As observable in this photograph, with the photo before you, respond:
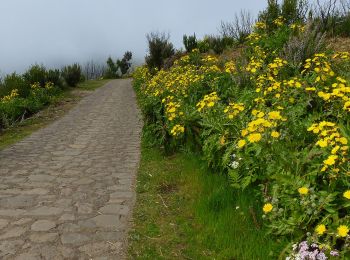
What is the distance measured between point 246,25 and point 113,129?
7853mm

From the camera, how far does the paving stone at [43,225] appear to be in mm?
3602

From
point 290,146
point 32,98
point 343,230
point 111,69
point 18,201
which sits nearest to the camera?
point 343,230

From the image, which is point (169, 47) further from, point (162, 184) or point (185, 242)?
point (185, 242)

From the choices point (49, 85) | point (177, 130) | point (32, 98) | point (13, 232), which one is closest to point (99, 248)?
point (13, 232)

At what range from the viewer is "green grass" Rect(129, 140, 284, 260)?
305 cm

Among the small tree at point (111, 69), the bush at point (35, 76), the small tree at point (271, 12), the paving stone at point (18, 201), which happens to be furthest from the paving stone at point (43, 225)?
the small tree at point (111, 69)

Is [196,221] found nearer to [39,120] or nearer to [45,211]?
[45,211]

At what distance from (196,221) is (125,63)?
3745cm

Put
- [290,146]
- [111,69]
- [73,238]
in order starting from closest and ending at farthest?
1. [290,146]
2. [73,238]
3. [111,69]

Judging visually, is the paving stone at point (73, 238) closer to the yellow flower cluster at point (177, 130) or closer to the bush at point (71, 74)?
the yellow flower cluster at point (177, 130)

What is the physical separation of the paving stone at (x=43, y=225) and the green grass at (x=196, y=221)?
76 centimetres

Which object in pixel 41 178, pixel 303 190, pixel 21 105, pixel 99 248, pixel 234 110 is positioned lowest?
pixel 99 248

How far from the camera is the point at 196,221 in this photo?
12.0 ft

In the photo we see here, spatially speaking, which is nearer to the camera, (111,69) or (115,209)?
(115,209)
